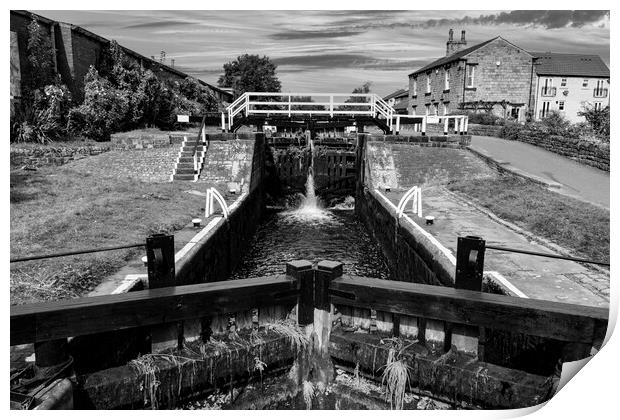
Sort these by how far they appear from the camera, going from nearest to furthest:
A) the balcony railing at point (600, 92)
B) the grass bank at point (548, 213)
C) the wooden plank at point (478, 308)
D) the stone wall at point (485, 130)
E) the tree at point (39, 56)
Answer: the wooden plank at point (478, 308), the grass bank at point (548, 213), the tree at point (39, 56), the stone wall at point (485, 130), the balcony railing at point (600, 92)

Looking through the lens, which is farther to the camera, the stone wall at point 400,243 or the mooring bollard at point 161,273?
the stone wall at point 400,243

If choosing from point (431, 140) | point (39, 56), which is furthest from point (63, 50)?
point (431, 140)

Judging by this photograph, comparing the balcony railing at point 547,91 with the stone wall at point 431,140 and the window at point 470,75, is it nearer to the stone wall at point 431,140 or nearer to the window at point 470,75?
the window at point 470,75

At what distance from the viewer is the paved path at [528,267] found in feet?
14.5

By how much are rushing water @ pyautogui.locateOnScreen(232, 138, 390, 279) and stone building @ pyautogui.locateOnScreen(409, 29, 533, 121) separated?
46.4 ft

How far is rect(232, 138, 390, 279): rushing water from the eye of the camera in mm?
9242

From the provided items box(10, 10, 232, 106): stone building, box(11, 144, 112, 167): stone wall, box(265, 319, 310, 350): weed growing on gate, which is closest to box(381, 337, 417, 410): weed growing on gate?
box(265, 319, 310, 350): weed growing on gate

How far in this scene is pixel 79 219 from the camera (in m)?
6.78

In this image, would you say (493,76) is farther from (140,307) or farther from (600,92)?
(140,307)

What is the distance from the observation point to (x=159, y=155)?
1253 centimetres

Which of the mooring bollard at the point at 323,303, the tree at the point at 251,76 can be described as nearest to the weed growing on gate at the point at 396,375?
the mooring bollard at the point at 323,303

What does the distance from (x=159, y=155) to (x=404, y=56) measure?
8.59m

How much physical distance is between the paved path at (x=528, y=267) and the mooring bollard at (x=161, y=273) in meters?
3.20
